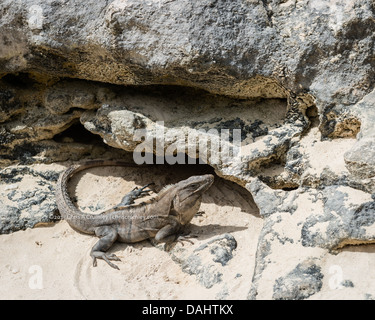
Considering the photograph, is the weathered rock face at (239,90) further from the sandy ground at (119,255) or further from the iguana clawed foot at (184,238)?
the iguana clawed foot at (184,238)

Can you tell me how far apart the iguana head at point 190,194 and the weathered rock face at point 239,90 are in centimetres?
32

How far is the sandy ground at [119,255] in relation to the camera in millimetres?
4859

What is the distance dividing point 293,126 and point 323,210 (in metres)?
1.05

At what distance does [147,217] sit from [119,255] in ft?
1.80

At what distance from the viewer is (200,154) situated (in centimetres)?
545

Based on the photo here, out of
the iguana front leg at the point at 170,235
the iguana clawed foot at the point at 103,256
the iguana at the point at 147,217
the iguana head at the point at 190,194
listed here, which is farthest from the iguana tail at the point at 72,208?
the iguana head at the point at 190,194

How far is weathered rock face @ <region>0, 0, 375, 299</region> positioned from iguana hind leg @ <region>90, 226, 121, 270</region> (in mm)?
760

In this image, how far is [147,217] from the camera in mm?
5695

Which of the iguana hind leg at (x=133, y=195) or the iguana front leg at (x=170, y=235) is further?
the iguana hind leg at (x=133, y=195)

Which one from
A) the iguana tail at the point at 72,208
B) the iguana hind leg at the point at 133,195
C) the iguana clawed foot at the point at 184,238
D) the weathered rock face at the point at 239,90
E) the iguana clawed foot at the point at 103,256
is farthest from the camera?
the iguana hind leg at the point at 133,195

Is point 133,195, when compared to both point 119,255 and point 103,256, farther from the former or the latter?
point 103,256

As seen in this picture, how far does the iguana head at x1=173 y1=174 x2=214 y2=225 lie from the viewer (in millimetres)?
5551

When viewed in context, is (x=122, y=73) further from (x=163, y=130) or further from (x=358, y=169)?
(x=358, y=169)

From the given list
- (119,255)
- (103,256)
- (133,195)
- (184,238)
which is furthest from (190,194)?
(103,256)
